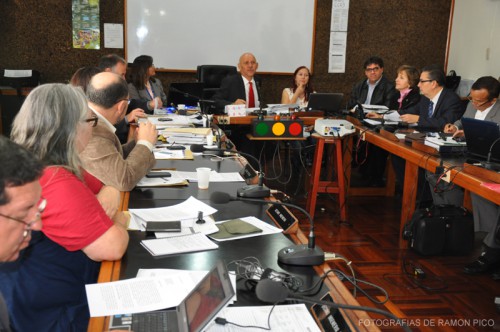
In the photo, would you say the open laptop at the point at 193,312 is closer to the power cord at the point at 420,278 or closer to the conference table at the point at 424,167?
the conference table at the point at 424,167

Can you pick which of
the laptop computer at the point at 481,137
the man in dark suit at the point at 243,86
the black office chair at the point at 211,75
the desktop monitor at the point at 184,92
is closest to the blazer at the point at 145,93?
the desktop monitor at the point at 184,92

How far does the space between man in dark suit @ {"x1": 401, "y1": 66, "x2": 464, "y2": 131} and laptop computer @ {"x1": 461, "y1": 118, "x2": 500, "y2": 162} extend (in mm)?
1012

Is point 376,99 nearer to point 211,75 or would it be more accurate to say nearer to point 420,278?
point 211,75

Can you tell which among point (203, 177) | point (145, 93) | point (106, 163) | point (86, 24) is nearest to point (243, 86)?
point (145, 93)

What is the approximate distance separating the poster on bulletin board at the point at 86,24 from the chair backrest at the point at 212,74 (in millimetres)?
1421

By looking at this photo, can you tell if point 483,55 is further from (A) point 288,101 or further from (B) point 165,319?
(B) point 165,319

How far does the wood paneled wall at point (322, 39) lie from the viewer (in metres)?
6.16

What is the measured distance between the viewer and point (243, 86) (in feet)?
17.7

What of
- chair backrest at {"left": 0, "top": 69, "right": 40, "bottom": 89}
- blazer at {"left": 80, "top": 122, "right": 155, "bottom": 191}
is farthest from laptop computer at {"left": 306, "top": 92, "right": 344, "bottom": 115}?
chair backrest at {"left": 0, "top": 69, "right": 40, "bottom": 89}

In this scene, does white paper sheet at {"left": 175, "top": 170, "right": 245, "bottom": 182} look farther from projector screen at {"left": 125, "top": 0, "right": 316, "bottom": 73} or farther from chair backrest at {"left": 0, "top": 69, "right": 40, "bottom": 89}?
projector screen at {"left": 125, "top": 0, "right": 316, "bottom": 73}

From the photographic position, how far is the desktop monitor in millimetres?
5078

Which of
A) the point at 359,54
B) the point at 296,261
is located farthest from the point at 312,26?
the point at 296,261

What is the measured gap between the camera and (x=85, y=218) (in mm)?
1544

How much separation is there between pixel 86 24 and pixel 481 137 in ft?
15.6
